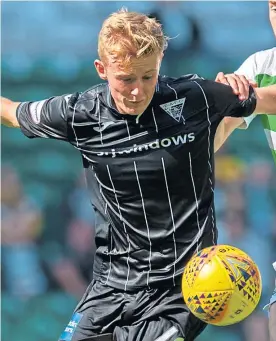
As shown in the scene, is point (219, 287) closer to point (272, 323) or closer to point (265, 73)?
point (272, 323)

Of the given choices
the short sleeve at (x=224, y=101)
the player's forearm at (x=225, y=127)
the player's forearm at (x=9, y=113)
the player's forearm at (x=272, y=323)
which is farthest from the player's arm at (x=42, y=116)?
the player's forearm at (x=272, y=323)

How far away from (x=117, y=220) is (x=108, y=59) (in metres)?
0.81

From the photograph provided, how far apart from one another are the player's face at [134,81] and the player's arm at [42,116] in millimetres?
303

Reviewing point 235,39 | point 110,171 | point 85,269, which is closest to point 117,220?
point 110,171

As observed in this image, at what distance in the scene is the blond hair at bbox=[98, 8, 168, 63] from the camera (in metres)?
4.02

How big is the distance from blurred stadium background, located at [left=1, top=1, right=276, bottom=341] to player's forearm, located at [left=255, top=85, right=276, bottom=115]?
346 cm

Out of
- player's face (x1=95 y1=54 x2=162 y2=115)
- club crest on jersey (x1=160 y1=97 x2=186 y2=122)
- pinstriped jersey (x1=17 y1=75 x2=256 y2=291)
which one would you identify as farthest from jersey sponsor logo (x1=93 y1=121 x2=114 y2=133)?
club crest on jersey (x1=160 y1=97 x2=186 y2=122)

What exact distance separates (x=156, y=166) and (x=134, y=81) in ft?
1.49

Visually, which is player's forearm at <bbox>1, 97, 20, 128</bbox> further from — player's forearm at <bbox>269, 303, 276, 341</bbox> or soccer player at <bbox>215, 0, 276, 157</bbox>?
player's forearm at <bbox>269, 303, 276, 341</bbox>

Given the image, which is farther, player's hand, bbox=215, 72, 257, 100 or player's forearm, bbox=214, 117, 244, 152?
player's forearm, bbox=214, 117, 244, 152

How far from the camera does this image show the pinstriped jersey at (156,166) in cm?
421

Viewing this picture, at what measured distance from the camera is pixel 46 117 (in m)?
4.38

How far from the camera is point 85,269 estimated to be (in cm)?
782

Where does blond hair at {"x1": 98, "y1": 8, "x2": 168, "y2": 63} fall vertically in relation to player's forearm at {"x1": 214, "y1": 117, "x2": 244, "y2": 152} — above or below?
above
